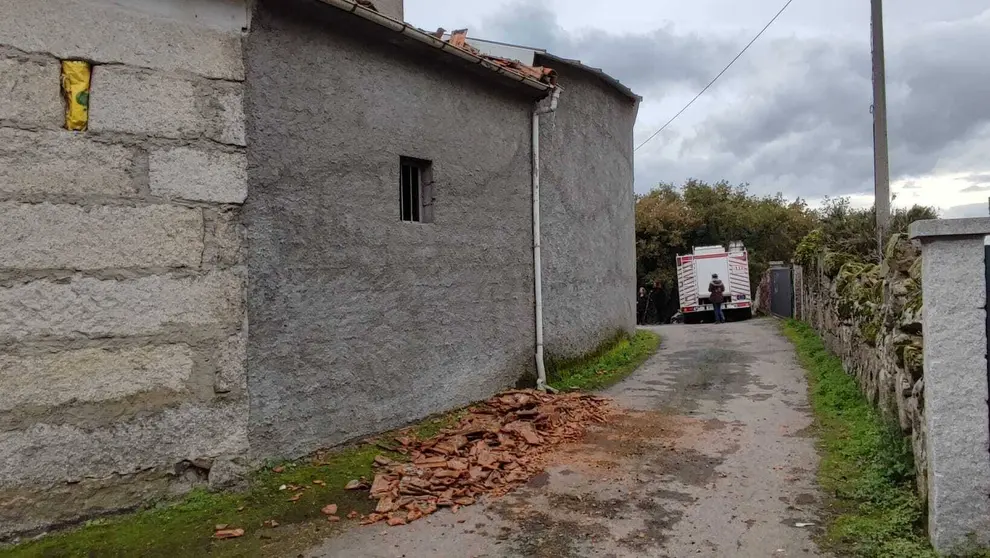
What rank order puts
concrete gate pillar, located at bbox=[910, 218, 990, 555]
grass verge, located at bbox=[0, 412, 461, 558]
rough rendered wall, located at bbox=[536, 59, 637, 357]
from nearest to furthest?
concrete gate pillar, located at bbox=[910, 218, 990, 555]
grass verge, located at bbox=[0, 412, 461, 558]
rough rendered wall, located at bbox=[536, 59, 637, 357]

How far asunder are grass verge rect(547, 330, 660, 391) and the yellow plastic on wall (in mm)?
6504

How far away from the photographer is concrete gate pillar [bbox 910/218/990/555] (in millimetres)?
3896

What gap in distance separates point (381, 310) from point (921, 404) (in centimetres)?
459

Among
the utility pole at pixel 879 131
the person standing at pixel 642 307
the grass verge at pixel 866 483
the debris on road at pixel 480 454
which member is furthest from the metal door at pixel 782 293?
the debris on road at pixel 480 454

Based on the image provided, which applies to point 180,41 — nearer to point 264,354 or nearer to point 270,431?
point 264,354

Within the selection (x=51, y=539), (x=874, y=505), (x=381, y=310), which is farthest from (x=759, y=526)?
(x=51, y=539)

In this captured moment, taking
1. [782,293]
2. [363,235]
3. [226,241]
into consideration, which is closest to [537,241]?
[363,235]

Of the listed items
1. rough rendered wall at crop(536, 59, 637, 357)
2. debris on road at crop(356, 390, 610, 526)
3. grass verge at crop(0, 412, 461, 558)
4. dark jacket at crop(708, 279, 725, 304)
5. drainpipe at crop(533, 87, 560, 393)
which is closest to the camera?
grass verge at crop(0, 412, 461, 558)

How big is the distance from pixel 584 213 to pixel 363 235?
213 inches

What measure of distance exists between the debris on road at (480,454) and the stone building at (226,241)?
0.55m

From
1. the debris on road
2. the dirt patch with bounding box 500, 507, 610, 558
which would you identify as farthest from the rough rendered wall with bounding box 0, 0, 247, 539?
the dirt patch with bounding box 500, 507, 610, 558

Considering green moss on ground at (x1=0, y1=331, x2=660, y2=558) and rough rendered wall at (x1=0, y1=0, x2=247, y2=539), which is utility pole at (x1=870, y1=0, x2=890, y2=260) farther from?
rough rendered wall at (x1=0, y1=0, x2=247, y2=539)

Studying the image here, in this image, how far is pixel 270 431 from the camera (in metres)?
5.60

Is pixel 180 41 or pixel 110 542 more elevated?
pixel 180 41
